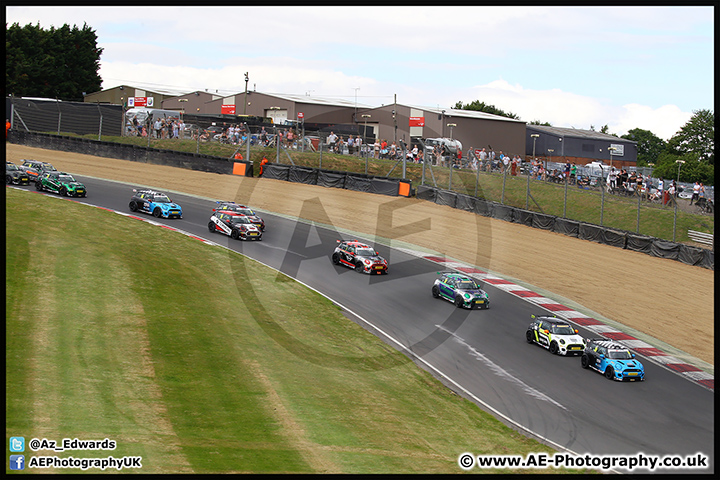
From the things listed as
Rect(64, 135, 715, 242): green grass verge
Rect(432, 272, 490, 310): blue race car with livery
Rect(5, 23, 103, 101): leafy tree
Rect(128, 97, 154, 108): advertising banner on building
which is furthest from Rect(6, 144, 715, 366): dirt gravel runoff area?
Rect(5, 23, 103, 101): leafy tree

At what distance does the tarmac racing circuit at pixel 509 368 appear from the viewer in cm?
1513

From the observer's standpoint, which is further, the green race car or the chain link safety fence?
the chain link safety fence

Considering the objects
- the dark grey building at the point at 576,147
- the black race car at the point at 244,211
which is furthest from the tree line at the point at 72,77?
the black race car at the point at 244,211

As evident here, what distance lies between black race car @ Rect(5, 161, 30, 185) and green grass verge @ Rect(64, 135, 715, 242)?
16706 mm

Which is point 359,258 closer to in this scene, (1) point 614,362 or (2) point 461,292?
(2) point 461,292

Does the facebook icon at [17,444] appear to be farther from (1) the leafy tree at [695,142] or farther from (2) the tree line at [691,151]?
(1) the leafy tree at [695,142]

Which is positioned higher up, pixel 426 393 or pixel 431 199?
pixel 431 199

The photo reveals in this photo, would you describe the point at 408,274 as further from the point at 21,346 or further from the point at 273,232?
the point at 21,346

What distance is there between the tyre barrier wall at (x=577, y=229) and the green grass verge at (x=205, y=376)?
62.8ft

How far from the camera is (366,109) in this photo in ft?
242

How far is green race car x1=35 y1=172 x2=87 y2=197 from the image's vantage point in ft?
109

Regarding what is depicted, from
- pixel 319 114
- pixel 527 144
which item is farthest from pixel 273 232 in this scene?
pixel 527 144

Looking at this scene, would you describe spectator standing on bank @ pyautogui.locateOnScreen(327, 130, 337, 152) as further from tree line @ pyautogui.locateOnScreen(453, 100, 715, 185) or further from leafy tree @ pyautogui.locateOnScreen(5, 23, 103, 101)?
leafy tree @ pyautogui.locateOnScreen(5, 23, 103, 101)

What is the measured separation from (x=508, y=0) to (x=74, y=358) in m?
11.6
